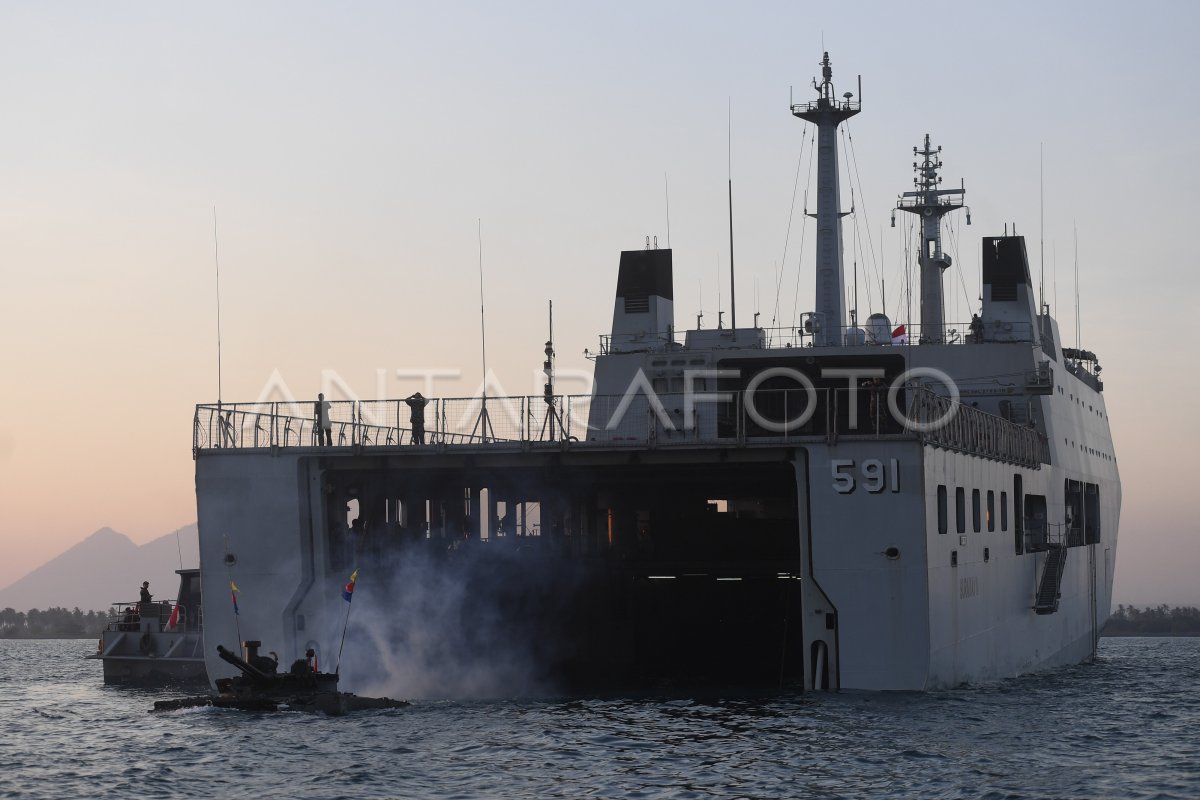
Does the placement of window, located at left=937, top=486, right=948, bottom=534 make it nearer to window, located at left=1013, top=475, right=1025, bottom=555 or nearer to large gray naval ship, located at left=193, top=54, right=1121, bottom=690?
large gray naval ship, located at left=193, top=54, right=1121, bottom=690

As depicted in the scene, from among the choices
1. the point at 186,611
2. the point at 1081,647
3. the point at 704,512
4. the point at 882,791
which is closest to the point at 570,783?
the point at 882,791

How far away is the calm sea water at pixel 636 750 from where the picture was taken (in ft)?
84.1

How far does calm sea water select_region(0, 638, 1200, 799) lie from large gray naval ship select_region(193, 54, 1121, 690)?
88.1 inches

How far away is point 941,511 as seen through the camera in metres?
35.7

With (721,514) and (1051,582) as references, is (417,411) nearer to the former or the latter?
(721,514)

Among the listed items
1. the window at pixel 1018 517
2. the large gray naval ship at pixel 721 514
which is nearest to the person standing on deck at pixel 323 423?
the large gray naval ship at pixel 721 514

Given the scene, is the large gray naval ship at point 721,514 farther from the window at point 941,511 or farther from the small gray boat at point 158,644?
the small gray boat at point 158,644

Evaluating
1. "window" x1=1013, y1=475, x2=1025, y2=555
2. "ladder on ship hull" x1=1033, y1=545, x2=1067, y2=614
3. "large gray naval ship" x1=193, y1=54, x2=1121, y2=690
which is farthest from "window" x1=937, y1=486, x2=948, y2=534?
"ladder on ship hull" x1=1033, y1=545, x2=1067, y2=614

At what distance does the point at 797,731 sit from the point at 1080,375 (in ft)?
112

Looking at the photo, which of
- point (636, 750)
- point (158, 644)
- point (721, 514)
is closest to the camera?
point (636, 750)

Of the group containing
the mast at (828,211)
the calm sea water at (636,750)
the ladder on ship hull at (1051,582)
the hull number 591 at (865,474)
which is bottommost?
the calm sea water at (636,750)

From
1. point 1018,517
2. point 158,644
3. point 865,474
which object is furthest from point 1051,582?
point 158,644

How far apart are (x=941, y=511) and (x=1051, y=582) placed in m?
15.0

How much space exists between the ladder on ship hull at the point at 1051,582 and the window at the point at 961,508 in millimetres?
11258
